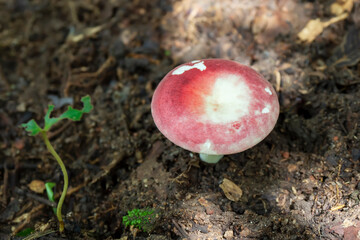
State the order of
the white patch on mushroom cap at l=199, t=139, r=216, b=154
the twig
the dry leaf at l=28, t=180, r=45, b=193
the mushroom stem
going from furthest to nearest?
the dry leaf at l=28, t=180, r=45, b=193, the mushroom stem, the twig, the white patch on mushroom cap at l=199, t=139, r=216, b=154

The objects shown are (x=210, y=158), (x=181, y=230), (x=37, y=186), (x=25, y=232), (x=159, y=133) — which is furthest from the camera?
(x=159, y=133)

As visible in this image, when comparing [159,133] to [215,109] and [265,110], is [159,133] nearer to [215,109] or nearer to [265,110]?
[215,109]

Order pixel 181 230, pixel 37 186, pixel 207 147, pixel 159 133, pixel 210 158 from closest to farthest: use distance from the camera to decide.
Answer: pixel 207 147 → pixel 181 230 → pixel 210 158 → pixel 37 186 → pixel 159 133

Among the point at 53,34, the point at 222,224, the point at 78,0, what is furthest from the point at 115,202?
the point at 78,0

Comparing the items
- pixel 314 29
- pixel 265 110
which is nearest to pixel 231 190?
pixel 265 110

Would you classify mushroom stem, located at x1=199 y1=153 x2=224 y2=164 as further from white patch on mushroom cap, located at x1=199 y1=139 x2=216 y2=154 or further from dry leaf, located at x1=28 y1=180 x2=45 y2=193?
dry leaf, located at x1=28 y1=180 x2=45 y2=193

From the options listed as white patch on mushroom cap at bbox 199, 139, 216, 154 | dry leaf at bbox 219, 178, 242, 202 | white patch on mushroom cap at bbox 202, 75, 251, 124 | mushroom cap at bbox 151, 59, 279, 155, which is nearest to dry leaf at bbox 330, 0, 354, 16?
mushroom cap at bbox 151, 59, 279, 155
